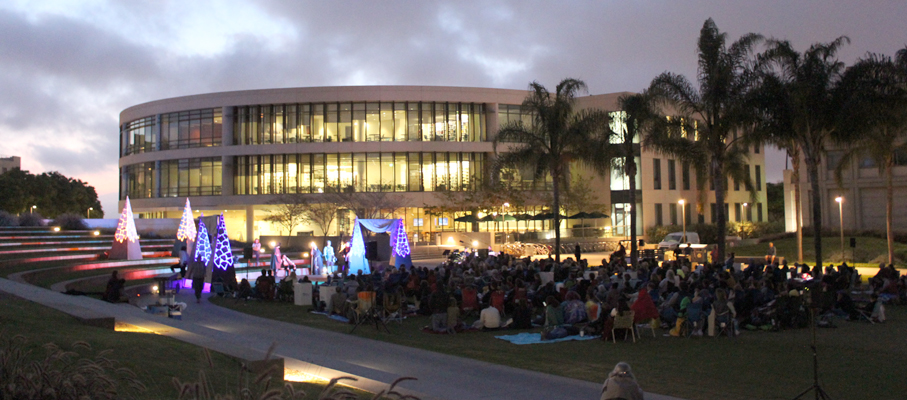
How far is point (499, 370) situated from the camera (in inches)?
448

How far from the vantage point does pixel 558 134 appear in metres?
35.1

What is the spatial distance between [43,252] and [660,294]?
27.9m

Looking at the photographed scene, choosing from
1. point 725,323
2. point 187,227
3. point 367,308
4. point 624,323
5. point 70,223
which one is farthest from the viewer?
point 70,223

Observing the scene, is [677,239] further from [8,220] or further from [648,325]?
[8,220]

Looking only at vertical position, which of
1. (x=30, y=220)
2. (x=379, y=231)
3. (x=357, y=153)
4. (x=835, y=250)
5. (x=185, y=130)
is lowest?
(x=835, y=250)

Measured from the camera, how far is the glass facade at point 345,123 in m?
61.8

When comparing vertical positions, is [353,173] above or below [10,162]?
below

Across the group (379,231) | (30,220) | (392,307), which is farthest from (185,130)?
(392,307)

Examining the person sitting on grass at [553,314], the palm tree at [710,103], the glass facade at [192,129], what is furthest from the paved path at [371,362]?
the glass facade at [192,129]

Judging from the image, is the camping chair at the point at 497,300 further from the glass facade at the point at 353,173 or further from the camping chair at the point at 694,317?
the glass facade at the point at 353,173

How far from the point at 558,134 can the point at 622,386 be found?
93.5ft

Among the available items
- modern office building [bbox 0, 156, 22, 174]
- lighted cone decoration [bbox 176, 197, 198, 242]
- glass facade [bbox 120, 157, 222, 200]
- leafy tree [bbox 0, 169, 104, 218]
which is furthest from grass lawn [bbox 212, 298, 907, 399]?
modern office building [bbox 0, 156, 22, 174]

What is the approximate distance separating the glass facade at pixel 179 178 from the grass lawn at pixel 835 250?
144 ft

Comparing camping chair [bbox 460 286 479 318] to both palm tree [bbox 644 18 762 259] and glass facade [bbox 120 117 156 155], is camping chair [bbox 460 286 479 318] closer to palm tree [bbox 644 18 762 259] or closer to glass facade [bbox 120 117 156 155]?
palm tree [bbox 644 18 762 259]
